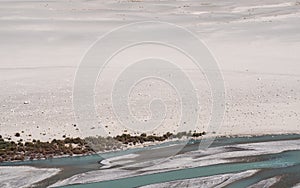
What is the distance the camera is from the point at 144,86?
97.5 ft

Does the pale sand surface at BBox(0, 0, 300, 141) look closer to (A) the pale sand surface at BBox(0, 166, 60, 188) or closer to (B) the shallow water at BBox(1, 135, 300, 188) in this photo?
(B) the shallow water at BBox(1, 135, 300, 188)

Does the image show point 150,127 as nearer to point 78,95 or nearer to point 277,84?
point 78,95

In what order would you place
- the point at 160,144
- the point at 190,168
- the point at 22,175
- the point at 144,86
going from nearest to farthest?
the point at 22,175
the point at 190,168
the point at 160,144
the point at 144,86

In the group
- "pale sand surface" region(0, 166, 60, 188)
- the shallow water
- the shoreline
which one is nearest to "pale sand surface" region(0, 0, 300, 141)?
the shoreline

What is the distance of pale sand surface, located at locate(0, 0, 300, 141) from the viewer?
81.3 feet

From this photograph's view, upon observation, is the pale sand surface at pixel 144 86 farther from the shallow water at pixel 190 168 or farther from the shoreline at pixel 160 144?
the shallow water at pixel 190 168

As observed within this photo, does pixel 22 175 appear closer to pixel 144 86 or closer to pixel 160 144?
pixel 160 144

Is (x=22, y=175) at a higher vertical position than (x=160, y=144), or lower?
lower

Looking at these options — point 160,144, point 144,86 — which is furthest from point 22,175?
point 144,86

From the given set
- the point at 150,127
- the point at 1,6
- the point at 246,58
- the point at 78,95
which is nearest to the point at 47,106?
the point at 78,95

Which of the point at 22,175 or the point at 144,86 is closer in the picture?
the point at 22,175

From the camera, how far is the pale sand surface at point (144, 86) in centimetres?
2477

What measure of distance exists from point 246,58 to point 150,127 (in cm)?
1423

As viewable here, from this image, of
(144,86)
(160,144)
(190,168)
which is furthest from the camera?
(144,86)
